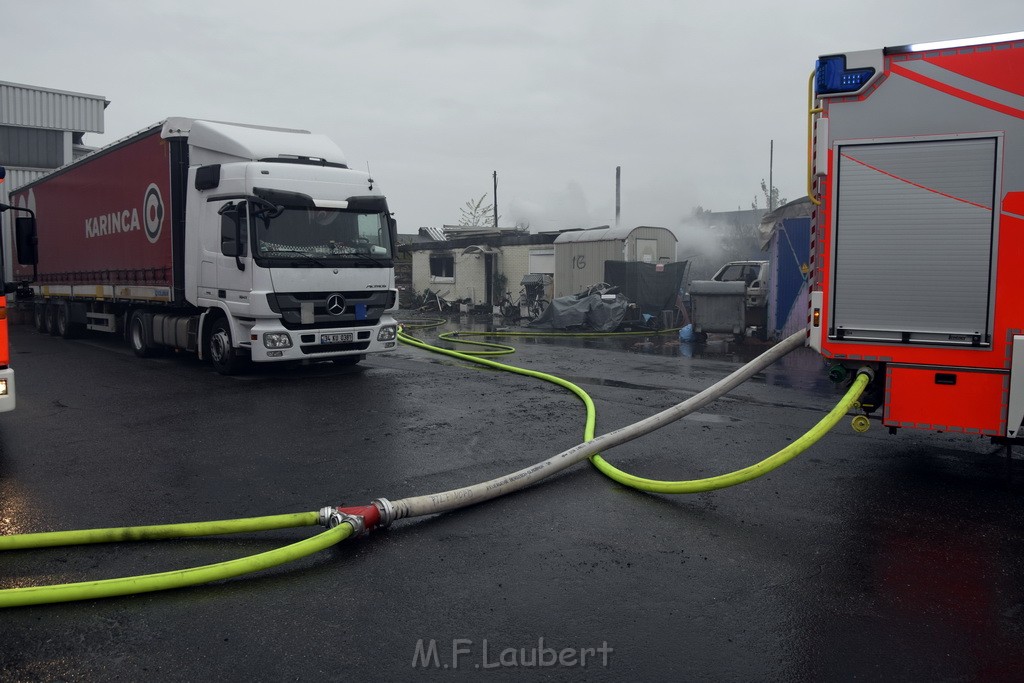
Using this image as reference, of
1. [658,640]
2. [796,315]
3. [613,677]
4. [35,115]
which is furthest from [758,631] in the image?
[35,115]

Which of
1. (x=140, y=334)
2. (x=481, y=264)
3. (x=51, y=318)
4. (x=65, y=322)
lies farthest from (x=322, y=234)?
(x=481, y=264)

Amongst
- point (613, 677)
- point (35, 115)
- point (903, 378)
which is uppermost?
point (35, 115)

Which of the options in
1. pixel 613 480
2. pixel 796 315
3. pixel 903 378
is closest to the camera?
pixel 903 378

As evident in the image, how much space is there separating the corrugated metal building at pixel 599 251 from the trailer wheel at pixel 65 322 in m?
14.9

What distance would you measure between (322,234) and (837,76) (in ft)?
24.3

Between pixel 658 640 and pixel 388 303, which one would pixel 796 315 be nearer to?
pixel 388 303

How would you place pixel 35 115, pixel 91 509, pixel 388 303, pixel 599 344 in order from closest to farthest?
pixel 91 509 < pixel 388 303 < pixel 599 344 < pixel 35 115

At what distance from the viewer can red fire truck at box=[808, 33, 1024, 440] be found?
5195mm

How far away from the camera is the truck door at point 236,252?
33.9 feet

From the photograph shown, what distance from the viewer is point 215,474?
6.13 m

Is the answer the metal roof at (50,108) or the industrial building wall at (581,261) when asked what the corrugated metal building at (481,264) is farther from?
the metal roof at (50,108)

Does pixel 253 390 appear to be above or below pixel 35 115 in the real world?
below

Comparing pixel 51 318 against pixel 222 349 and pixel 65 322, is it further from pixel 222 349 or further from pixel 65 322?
pixel 222 349

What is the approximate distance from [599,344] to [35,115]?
28.9 meters
